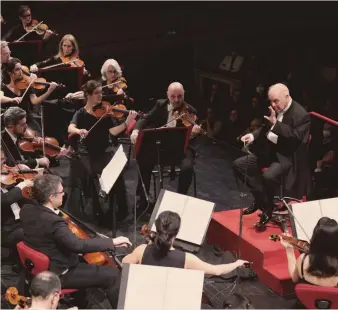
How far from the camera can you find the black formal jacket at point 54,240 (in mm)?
3523

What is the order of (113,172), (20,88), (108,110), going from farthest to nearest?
1. (20,88)
2. (108,110)
3. (113,172)

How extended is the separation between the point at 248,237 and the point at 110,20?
17.0 ft

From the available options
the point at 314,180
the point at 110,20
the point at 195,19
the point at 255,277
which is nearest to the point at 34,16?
the point at 110,20

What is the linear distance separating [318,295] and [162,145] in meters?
2.04

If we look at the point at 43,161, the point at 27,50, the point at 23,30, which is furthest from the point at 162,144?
the point at 23,30

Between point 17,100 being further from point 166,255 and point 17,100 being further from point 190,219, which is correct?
point 166,255

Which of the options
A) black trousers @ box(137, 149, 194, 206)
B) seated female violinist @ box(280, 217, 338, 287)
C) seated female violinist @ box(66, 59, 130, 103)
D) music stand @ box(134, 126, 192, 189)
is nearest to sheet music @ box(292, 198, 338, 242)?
seated female violinist @ box(280, 217, 338, 287)

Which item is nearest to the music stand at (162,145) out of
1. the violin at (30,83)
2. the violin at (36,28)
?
the violin at (30,83)

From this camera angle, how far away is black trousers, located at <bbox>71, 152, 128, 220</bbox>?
528 centimetres

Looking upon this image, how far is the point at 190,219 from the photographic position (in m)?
4.17

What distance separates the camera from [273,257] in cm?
447

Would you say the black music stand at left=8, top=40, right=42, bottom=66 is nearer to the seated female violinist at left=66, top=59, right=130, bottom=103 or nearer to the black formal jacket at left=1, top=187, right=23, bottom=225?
the seated female violinist at left=66, top=59, right=130, bottom=103

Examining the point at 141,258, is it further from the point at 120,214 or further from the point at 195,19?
the point at 195,19

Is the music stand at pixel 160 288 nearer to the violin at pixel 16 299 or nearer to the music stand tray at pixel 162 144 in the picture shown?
the violin at pixel 16 299
